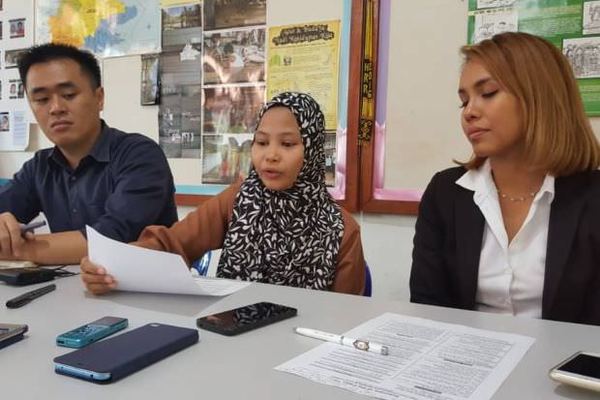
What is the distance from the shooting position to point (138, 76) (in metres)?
2.29

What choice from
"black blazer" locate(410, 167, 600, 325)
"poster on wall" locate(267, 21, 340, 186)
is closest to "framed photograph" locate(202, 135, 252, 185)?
"poster on wall" locate(267, 21, 340, 186)

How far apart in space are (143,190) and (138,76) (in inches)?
41.3

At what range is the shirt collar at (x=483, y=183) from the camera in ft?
3.58

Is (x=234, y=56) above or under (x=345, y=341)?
above

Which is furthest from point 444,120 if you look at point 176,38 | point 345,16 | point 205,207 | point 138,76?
point 138,76

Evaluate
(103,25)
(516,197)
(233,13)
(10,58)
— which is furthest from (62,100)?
(10,58)

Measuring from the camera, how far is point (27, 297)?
0.88m

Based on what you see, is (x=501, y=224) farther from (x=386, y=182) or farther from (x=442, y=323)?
(x=386, y=182)

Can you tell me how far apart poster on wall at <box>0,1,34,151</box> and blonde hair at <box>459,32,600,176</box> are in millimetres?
2285

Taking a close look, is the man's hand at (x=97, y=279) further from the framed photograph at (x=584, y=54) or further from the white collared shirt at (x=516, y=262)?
the framed photograph at (x=584, y=54)

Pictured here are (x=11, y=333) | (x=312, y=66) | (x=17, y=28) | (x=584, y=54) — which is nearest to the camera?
(x=11, y=333)

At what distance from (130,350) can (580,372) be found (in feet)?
1.61

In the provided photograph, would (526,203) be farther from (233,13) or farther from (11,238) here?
(233,13)

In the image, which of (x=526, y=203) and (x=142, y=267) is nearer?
(x=142, y=267)
